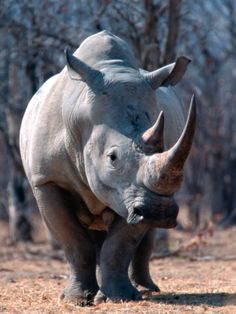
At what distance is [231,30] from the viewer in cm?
1917

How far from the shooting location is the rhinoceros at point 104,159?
672 centimetres

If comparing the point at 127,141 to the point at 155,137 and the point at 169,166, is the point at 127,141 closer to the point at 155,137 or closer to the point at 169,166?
the point at 155,137

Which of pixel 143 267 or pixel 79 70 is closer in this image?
pixel 79 70

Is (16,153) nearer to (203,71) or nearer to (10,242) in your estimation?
(10,242)

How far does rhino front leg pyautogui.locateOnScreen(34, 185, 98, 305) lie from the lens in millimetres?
7918

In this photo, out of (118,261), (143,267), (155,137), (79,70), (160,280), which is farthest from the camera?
(160,280)

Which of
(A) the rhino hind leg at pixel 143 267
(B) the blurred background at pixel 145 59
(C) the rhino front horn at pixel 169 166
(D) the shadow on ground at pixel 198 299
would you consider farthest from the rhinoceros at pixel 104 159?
(B) the blurred background at pixel 145 59

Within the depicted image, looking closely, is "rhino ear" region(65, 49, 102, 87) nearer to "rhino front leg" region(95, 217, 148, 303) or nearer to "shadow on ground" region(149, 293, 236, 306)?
"rhino front leg" region(95, 217, 148, 303)

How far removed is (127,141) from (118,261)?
1.13 m

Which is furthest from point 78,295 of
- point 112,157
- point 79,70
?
point 79,70

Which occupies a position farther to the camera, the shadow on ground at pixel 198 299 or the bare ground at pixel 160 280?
the shadow on ground at pixel 198 299

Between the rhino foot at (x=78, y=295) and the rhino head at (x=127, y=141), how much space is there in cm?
89

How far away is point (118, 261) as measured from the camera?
7664mm

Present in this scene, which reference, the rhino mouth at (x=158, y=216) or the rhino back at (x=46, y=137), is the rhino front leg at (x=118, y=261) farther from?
the rhino mouth at (x=158, y=216)
